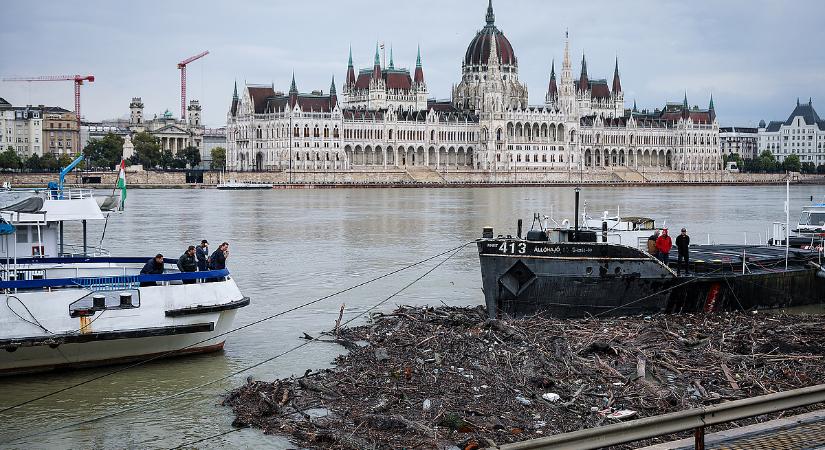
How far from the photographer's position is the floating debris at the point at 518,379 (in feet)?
45.0

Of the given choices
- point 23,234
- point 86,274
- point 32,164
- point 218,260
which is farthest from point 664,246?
point 32,164

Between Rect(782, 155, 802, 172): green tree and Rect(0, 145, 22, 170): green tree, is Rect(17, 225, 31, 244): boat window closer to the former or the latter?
Rect(0, 145, 22, 170): green tree

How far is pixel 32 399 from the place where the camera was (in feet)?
52.9

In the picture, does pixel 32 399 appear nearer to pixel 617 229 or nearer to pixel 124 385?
pixel 124 385

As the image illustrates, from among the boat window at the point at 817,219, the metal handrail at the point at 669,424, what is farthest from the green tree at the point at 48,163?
the metal handrail at the point at 669,424

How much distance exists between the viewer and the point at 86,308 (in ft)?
56.6

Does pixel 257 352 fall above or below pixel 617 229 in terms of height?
below

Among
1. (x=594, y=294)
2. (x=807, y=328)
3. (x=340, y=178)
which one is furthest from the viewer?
(x=340, y=178)

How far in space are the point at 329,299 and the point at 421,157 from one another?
472 ft

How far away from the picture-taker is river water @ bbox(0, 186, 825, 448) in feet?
49.2

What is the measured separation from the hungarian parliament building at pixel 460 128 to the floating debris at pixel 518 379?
140m

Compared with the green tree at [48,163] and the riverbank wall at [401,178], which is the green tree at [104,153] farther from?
the riverbank wall at [401,178]

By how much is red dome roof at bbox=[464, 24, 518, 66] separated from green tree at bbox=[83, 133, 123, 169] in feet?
204

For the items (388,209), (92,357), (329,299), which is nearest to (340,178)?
(388,209)
